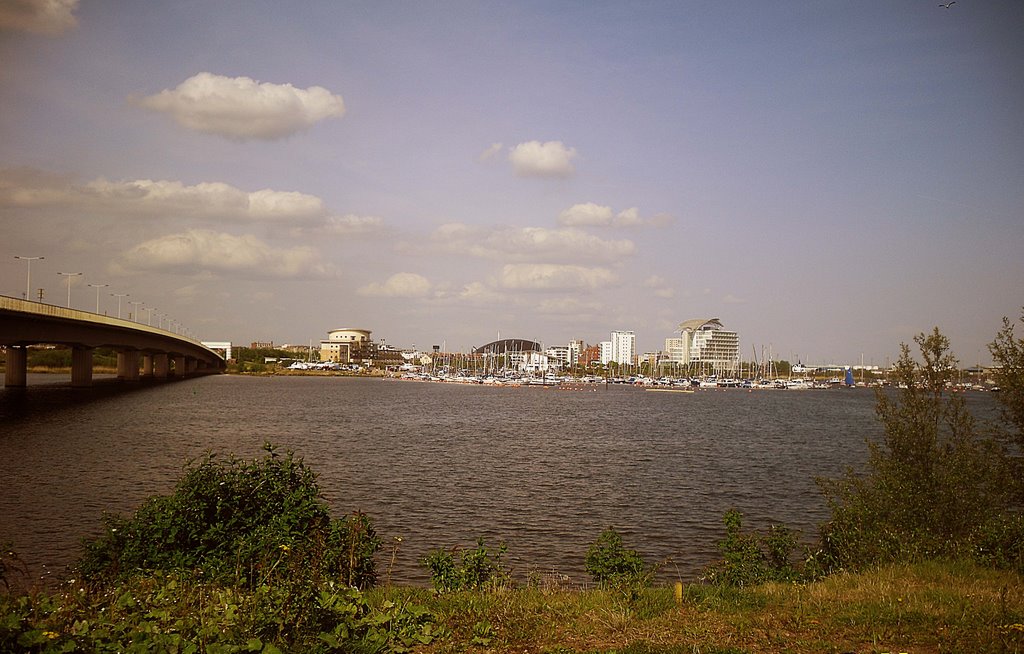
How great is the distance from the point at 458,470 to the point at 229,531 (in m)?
32.7

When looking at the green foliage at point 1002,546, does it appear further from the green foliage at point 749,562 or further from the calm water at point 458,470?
the calm water at point 458,470

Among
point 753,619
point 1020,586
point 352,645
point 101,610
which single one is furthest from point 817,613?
point 101,610

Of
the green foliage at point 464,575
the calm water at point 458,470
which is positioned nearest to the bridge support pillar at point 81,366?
the calm water at point 458,470

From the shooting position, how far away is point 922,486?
A: 23375 mm

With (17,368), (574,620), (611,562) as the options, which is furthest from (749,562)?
(17,368)

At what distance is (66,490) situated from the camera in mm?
37562

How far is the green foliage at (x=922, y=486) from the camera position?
19594 mm

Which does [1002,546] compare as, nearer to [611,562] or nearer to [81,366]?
[611,562]

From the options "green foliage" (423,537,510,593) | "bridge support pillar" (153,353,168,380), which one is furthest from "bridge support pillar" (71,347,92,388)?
"green foliage" (423,537,510,593)

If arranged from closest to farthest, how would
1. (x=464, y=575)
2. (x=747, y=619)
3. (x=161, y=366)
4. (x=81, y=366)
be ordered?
(x=747, y=619) < (x=464, y=575) < (x=81, y=366) < (x=161, y=366)

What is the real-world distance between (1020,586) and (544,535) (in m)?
19.8

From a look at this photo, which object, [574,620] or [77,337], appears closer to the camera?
[574,620]

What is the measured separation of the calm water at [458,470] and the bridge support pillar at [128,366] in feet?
159

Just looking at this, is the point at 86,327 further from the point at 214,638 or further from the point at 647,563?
the point at 214,638
